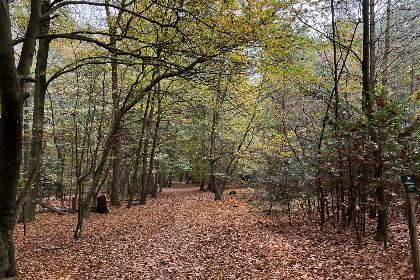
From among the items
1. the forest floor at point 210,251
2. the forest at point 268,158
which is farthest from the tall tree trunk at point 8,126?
the forest floor at point 210,251

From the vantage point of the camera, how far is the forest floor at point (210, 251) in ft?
18.1

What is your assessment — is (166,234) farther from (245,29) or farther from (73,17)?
(73,17)

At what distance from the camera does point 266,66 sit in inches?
277

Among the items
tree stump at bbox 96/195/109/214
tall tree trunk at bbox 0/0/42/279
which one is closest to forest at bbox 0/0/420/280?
tall tree trunk at bbox 0/0/42/279

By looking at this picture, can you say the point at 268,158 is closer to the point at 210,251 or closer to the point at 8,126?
the point at 210,251

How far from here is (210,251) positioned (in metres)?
7.27

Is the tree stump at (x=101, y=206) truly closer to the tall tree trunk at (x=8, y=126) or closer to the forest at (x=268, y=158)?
the forest at (x=268, y=158)

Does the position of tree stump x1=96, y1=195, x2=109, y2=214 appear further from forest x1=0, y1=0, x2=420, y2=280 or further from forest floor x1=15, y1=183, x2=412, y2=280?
forest floor x1=15, y1=183, x2=412, y2=280

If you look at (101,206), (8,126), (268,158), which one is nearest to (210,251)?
(268,158)

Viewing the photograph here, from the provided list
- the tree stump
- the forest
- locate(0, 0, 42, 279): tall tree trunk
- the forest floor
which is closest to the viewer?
locate(0, 0, 42, 279): tall tree trunk

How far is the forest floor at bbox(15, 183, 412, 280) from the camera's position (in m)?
5.51

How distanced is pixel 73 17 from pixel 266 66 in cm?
732

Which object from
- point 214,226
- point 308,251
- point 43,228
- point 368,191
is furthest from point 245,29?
point 43,228

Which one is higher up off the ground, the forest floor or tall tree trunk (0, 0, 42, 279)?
tall tree trunk (0, 0, 42, 279)
